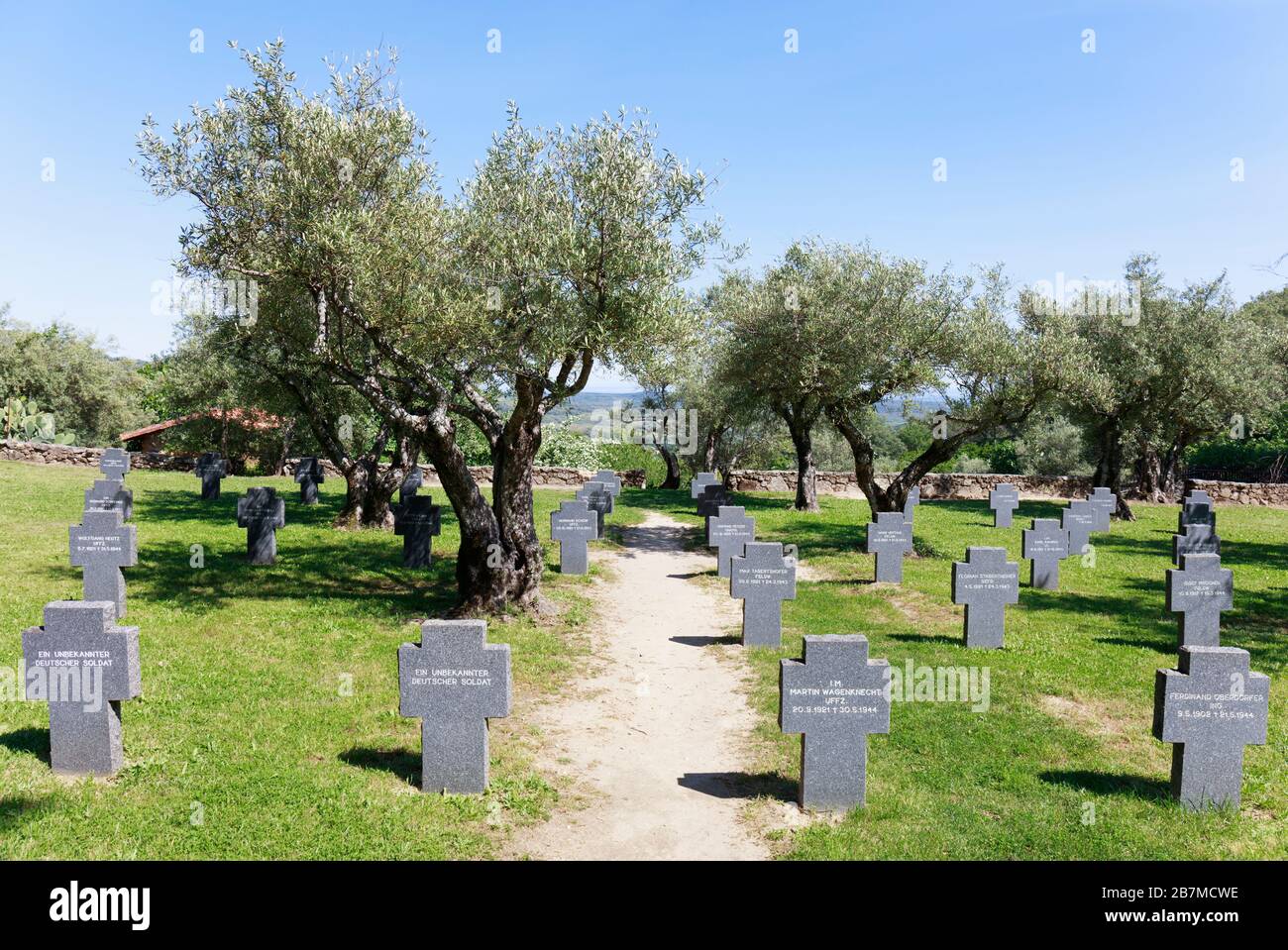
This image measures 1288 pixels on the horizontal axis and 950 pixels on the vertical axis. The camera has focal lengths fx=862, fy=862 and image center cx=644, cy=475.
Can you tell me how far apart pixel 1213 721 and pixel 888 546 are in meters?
9.28

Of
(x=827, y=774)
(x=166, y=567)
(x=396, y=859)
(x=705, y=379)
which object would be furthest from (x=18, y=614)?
(x=705, y=379)

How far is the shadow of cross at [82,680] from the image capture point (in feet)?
22.5

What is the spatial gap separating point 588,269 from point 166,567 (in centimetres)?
925

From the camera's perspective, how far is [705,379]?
100 feet

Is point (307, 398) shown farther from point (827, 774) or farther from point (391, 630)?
point (827, 774)

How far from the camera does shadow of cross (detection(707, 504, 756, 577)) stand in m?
16.7

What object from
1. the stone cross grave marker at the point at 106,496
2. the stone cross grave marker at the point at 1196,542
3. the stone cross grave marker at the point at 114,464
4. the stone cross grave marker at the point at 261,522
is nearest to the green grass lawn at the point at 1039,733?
the stone cross grave marker at the point at 1196,542

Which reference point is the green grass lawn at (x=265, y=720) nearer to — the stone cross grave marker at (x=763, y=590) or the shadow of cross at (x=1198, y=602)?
the stone cross grave marker at (x=763, y=590)

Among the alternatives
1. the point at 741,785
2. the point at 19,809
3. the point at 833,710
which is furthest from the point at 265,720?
the point at 833,710

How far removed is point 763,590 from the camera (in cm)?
1190

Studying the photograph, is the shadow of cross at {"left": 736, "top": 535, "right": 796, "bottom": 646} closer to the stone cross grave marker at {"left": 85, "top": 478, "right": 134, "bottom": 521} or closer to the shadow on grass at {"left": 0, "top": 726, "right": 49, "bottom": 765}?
the shadow on grass at {"left": 0, "top": 726, "right": 49, "bottom": 765}

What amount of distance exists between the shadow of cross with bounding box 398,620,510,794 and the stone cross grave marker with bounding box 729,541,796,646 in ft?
17.8

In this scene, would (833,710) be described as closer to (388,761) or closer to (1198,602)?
(388,761)

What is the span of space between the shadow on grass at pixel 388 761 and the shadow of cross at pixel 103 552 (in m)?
6.83
